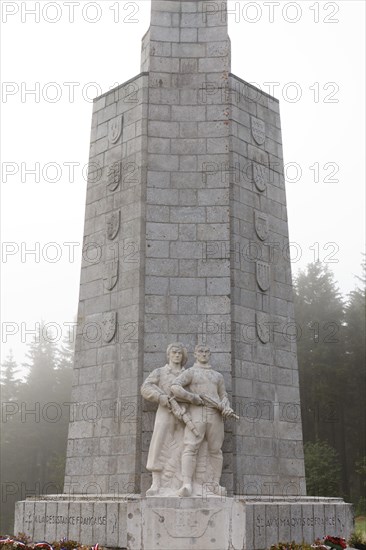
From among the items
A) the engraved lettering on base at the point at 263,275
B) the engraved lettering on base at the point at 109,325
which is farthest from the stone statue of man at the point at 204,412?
the engraved lettering on base at the point at 263,275

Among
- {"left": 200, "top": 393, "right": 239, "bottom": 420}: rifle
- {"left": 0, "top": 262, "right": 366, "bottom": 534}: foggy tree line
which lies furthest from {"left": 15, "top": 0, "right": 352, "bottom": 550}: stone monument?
{"left": 0, "top": 262, "right": 366, "bottom": 534}: foggy tree line

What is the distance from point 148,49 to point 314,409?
29.1 meters

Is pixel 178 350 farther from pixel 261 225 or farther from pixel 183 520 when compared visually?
pixel 261 225

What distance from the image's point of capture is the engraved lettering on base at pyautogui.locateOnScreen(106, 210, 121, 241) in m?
12.9

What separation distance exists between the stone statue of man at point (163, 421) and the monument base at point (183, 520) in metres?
0.51

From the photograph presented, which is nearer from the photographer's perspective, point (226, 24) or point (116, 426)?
point (116, 426)

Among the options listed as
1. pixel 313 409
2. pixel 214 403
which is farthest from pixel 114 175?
pixel 313 409

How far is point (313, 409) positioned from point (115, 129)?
93.9 feet

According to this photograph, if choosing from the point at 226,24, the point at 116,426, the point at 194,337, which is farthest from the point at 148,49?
the point at 116,426

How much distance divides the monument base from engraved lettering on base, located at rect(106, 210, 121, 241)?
4.72 meters

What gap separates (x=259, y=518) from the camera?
10.5m

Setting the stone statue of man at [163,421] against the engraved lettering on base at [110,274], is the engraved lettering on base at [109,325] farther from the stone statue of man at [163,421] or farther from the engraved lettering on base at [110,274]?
the stone statue of man at [163,421]

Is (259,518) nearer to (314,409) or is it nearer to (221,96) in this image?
(221,96)

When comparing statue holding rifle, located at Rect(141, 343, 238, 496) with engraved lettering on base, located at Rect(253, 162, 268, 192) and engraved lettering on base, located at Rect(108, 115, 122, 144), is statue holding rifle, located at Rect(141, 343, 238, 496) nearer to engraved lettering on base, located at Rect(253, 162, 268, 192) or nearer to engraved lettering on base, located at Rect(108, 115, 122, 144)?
engraved lettering on base, located at Rect(253, 162, 268, 192)
